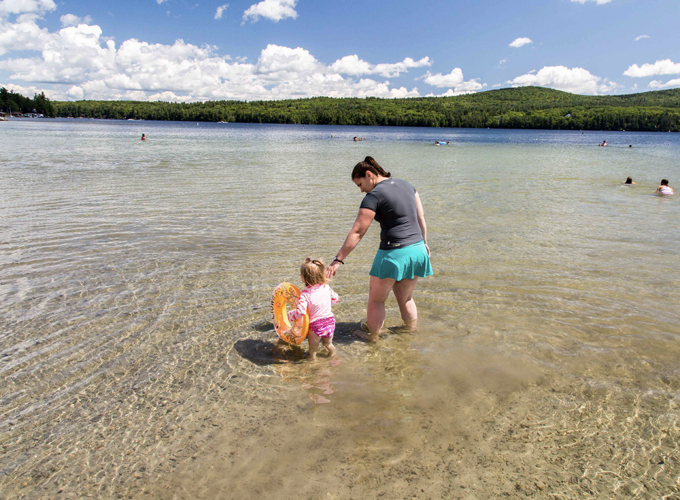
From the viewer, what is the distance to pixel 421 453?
3539 millimetres

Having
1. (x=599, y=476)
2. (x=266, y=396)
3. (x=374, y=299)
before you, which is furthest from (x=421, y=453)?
(x=374, y=299)

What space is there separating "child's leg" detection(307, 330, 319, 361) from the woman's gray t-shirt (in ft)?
4.42

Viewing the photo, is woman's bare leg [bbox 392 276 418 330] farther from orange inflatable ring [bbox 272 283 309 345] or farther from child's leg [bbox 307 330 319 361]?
orange inflatable ring [bbox 272 283 309 345]

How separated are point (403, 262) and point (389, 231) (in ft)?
1.35

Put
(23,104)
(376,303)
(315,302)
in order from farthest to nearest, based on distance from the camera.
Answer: (23,104)
(376,303)
(315,302)

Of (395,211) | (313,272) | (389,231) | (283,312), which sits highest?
(395,211)

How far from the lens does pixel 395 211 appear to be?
4.77m

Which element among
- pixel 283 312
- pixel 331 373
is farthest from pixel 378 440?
pixel 283 312

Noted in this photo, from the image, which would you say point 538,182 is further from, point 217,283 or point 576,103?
point 576,103

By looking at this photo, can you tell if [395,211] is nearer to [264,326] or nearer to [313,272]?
[313,272]

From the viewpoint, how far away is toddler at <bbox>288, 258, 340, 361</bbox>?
486 cm

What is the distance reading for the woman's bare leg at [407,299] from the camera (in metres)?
5.31

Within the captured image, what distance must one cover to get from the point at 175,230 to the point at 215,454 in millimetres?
7884

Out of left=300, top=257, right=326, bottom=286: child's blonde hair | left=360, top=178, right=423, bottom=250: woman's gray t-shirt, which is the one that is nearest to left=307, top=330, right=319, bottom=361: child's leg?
left=300, top=257, right=326, bottom=286: child's blonde hair
